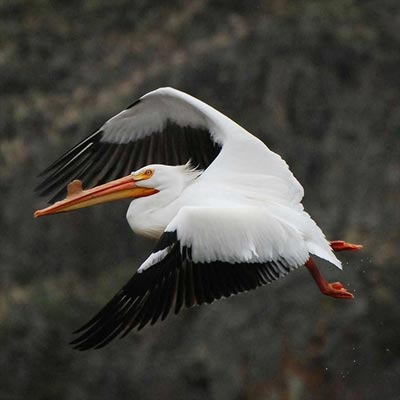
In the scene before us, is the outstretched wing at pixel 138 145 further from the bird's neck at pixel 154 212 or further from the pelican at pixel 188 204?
the bird's neck at pixel 154 212

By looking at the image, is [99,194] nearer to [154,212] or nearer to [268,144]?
[154,212]

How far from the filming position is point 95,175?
10414mm

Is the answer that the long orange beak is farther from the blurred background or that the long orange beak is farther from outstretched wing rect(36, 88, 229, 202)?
the blurred background

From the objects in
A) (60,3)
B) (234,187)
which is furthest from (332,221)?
(60,3)

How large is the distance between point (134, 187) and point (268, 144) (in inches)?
294

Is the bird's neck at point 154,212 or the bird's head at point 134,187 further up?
the bird's head at point 134,187

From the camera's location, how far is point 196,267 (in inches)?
328

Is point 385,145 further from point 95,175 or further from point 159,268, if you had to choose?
point 159,268

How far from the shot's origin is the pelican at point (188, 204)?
27.2ft

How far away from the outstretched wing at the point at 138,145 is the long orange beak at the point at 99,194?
27.5 inches

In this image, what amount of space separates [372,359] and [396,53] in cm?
507

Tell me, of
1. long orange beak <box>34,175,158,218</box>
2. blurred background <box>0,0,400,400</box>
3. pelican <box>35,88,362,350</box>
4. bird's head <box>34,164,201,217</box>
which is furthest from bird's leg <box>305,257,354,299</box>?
blurred background <box>0,0,400,400</box>

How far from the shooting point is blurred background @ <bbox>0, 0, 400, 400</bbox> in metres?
14.4

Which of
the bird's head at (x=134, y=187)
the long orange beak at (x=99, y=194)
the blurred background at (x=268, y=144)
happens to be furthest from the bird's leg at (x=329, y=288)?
the blurred background at (x=268, y=144)
